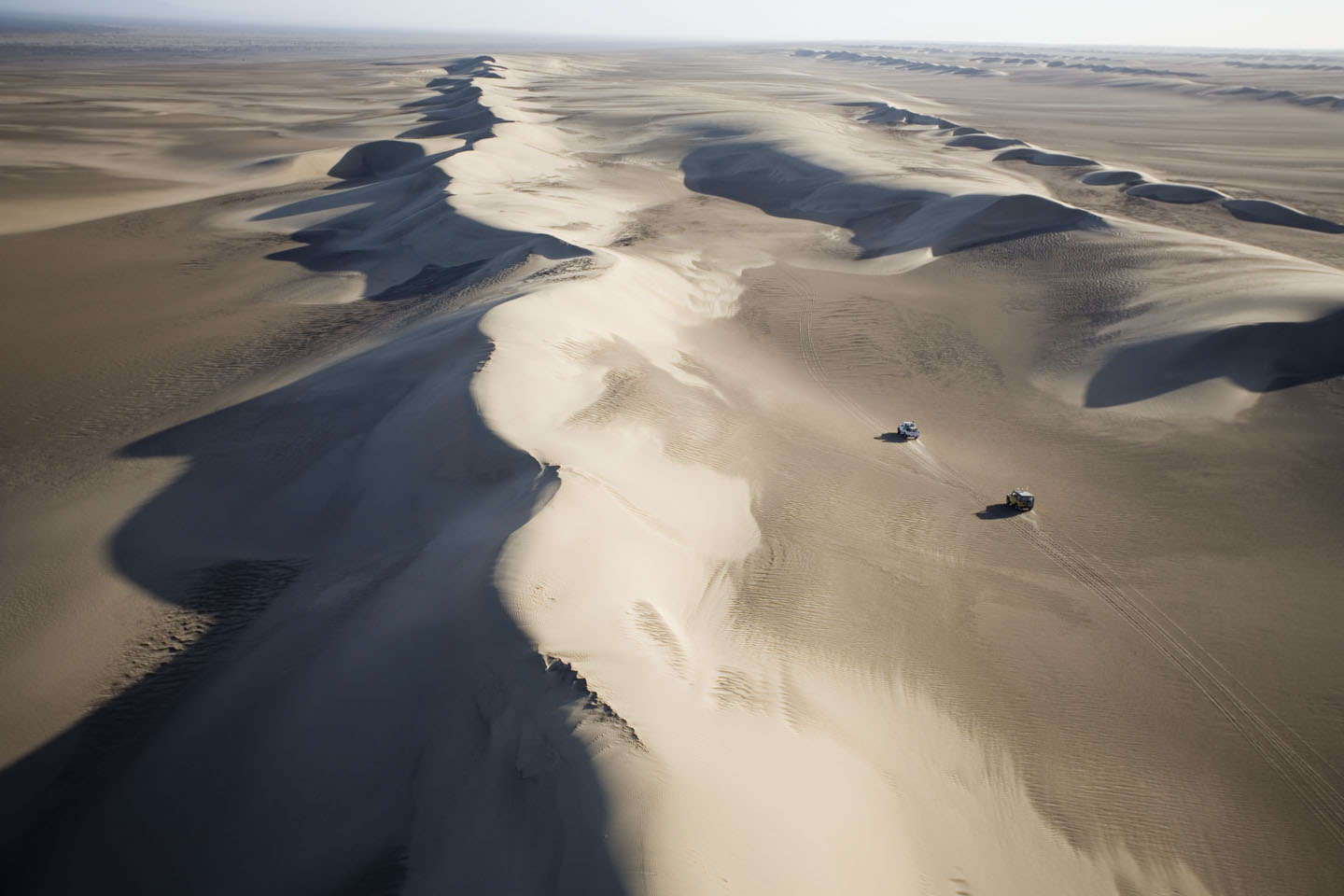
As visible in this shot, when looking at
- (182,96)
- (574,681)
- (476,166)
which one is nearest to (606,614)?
(574,681)

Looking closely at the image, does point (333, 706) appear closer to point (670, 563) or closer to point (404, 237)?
point (670, 563)

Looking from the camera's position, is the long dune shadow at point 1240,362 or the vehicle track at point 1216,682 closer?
the vehicle track at point 1216,682

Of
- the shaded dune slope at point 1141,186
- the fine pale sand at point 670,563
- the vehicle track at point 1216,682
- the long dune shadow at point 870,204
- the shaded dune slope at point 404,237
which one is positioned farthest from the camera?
the shaded dune slope at point 1141,186

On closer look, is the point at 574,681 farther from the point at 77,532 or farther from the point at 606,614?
the point at 77,532

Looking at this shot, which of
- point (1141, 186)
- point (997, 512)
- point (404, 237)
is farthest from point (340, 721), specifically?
point (1141, 186)

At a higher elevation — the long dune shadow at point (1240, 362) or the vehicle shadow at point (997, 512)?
the long dune shadow at point (1240, 362)

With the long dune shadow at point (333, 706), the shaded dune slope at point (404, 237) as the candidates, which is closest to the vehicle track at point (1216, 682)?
the long dune shadow at point (333, 706)

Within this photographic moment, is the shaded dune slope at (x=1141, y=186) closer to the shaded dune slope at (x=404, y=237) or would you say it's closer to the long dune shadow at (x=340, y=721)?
the shaded dune slope at (x=404, y=237)
